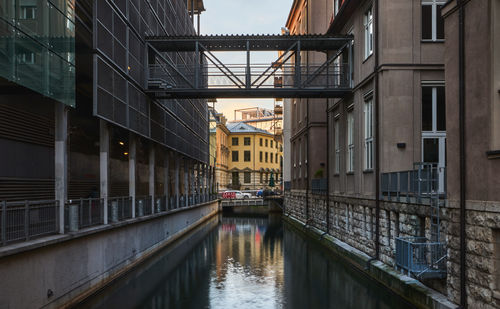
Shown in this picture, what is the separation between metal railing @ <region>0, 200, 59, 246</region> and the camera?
9008 mm

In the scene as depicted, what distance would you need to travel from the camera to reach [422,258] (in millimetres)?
11148

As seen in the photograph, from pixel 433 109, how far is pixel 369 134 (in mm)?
2864

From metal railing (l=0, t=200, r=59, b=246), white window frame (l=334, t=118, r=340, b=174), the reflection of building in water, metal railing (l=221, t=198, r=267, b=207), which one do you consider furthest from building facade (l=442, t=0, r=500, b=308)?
metal railing (l=221, t=198, r=267, b=207)

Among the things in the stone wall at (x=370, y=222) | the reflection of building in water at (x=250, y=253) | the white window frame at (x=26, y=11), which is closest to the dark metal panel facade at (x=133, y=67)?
the white window frame at (x=26, y=11)

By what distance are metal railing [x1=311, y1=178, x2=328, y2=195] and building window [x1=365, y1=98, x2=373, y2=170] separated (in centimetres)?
698

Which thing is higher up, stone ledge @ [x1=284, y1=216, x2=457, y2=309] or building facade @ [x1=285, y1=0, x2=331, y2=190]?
building facade @ [x1=285, y1=0, x2=331, y2=190]

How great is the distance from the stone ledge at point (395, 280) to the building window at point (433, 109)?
493cm

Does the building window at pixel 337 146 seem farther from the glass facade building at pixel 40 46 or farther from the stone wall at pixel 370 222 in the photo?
the glass facade building at pixel 40 46

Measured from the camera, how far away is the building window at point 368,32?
58.0ft

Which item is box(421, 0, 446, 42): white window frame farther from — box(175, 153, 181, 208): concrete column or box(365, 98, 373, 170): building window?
box(175, 153, 181, 208): concrete column

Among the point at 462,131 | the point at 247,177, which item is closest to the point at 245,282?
the point at 462,131

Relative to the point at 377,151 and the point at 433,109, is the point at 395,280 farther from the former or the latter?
the point at 433,109

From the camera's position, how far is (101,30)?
1472 centimetres

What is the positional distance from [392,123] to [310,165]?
15.7m
